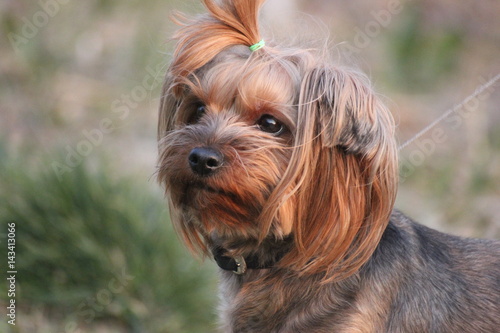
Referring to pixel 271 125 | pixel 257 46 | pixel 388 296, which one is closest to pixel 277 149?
pixel 271 125

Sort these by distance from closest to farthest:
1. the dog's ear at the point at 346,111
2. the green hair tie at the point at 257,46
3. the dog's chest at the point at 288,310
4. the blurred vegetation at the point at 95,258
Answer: the dog's ear at the point at 346,111 → the dog's chest at the point at 288,310 → the green hair tie at the point at 257,46 → the blurred vegetation at the point at 95,258

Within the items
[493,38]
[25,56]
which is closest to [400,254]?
[25,56]

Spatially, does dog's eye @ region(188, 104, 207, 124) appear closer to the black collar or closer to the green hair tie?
the green hair tie

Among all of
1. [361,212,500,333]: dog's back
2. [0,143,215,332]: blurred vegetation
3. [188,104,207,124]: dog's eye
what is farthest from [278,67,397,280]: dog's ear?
[0,143,215,332]: blurred vegetation

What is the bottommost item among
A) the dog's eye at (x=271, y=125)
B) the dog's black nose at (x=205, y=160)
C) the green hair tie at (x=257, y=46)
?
the dog's black nose at (x=205, y=160)

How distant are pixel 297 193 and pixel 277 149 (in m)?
0.23

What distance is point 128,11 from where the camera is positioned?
9.57 m

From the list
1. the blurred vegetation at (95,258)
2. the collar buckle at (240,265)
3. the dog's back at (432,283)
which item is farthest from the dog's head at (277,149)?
the blurred vegetation at (95,258)

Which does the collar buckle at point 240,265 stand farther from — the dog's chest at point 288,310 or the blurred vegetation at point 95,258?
the blurred vegetation at point 95,258

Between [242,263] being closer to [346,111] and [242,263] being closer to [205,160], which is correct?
[205,160]

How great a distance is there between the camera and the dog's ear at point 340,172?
291 centimetres

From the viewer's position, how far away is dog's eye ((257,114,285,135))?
321cm

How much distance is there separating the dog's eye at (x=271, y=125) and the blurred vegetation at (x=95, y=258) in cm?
218

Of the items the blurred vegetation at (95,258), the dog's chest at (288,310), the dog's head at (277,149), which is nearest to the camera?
the dog's head at (277,149)
